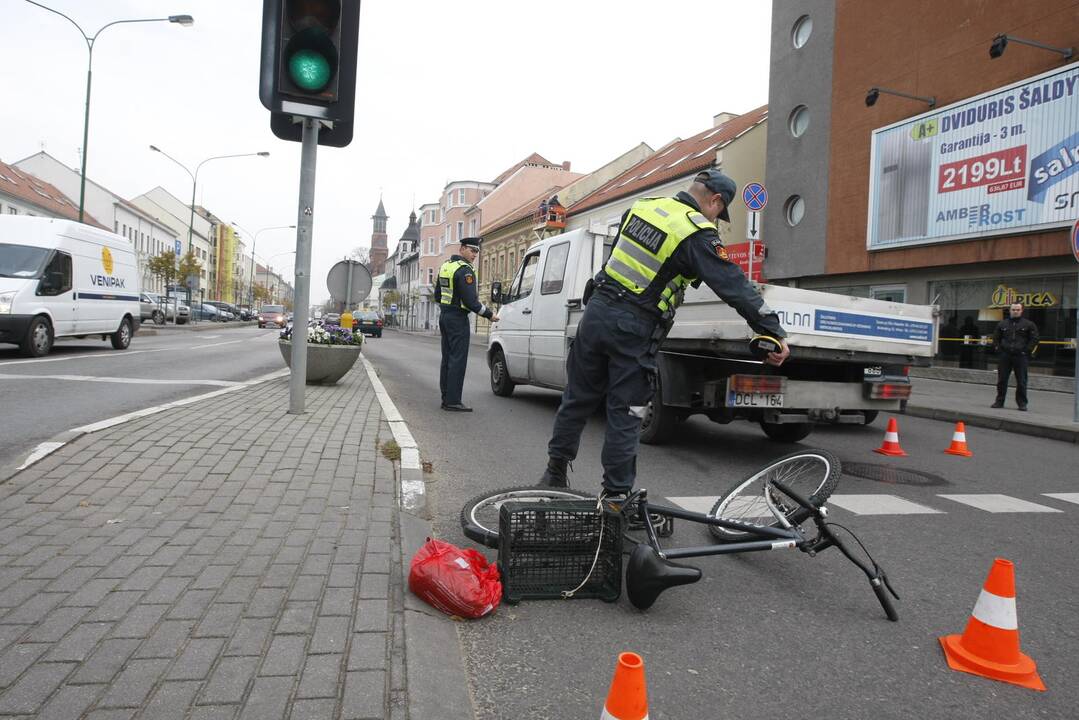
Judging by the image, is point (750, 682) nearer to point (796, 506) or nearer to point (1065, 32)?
point (796, 506)

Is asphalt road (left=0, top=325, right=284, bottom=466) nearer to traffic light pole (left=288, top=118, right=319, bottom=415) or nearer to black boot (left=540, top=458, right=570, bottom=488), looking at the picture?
traffic light pole (left=288, top=118, right=319, bottom=415)

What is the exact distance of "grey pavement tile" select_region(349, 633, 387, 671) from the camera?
2221mm

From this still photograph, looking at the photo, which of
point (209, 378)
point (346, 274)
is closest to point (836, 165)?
point (346, 274)

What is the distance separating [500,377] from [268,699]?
909 cm

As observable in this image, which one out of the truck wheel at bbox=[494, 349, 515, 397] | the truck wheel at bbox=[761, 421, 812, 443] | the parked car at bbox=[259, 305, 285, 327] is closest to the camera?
the truck wheel at bbox=[761, 421, 812, 443]

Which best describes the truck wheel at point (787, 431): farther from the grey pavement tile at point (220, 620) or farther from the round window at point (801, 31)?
the round window at point (801, 31)

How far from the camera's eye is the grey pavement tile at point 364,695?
77.7 inches


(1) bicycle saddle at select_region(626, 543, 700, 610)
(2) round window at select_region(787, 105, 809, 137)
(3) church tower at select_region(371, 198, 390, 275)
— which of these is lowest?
(1) bicycle saddle at select_region(626, 543, 700, 610)

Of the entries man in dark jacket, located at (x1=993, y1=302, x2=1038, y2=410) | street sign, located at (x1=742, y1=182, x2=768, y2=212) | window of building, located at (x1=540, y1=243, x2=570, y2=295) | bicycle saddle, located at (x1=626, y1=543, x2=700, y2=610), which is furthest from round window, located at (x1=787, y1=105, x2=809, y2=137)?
bicycle saddle, located at (x1=626, y1=543, x2=700, y2=610)

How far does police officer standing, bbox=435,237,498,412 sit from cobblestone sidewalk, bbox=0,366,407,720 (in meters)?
3.93

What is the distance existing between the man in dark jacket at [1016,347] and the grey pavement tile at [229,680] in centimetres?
1287

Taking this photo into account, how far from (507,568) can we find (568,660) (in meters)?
0.54

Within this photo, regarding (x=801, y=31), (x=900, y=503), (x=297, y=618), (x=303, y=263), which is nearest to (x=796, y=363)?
(x=900, y=503)

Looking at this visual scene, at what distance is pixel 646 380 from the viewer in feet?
11.9
